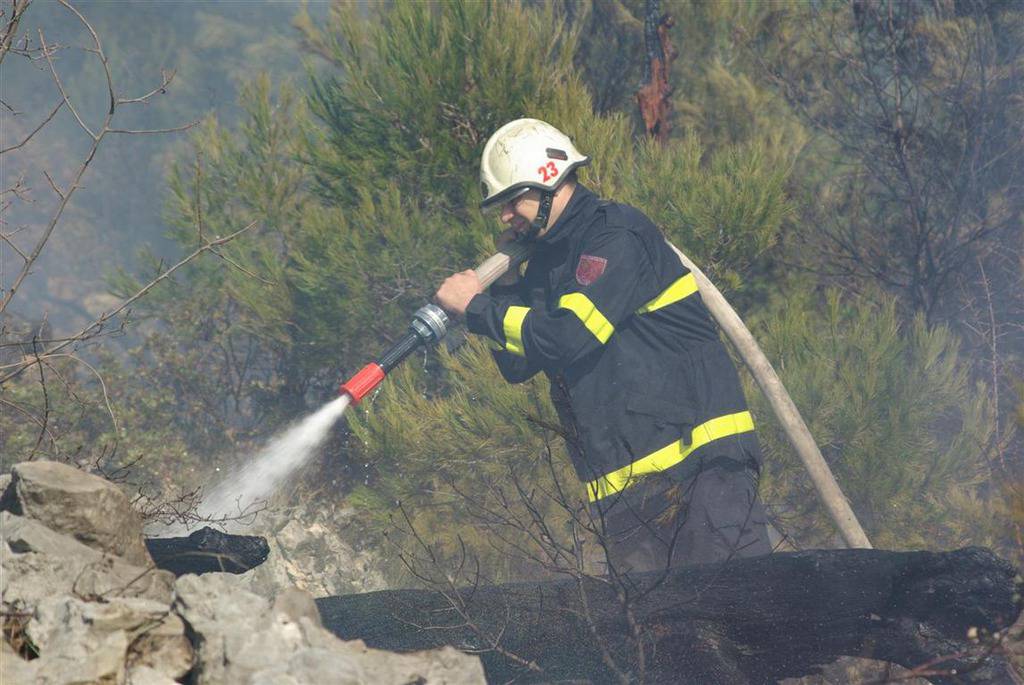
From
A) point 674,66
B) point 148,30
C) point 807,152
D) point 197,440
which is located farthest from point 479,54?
point 148,30

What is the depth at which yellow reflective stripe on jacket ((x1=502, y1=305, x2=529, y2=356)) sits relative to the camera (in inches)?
163

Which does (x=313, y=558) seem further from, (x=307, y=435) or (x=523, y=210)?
(x=523, y=210)

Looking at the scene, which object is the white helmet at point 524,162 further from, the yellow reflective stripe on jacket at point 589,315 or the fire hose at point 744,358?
the yellow reflective stripe on jacket at point 589,315

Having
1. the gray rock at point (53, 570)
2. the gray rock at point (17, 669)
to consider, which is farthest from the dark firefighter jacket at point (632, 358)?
the gray rock at point (17, 669)

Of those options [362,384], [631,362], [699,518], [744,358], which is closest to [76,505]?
[362,384]

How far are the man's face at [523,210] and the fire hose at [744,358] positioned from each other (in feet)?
0.36

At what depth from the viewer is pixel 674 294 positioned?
4270 mm

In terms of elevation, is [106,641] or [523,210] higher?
[106,641]

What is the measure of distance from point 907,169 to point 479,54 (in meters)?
3.38

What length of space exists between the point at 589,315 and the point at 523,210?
2.29 feet

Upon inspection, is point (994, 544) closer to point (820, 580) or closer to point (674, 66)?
point (820, 580)

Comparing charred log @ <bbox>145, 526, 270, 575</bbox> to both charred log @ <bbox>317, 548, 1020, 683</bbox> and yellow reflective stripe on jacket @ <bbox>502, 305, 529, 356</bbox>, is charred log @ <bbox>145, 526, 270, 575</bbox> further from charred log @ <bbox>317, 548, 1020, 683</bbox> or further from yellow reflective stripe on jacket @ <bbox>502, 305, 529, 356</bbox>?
yellow reflective stripe on jacket @ <bbox>502, 305, 529, 356</bbox>

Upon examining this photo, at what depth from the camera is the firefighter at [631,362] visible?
4.14m

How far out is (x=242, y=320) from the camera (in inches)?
295
